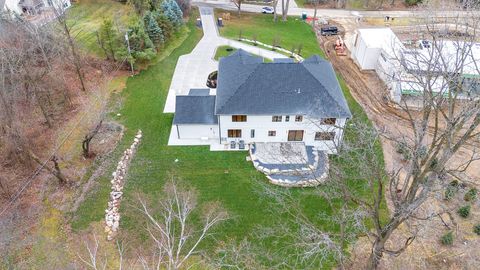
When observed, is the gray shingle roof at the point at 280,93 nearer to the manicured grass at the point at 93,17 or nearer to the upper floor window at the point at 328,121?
the upper floor window at the point at 328,121

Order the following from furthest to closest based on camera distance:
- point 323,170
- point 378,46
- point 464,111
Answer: point 378,46 → point 323,170 → point 464,111

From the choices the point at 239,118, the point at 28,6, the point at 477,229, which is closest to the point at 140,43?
the point at 239,118

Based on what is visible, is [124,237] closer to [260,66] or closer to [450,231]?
[260,66]

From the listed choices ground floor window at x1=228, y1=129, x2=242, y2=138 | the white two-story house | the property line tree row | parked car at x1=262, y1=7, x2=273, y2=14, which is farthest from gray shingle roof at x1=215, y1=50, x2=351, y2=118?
parked car at x1=262, y1=7, x2=273, y2=14

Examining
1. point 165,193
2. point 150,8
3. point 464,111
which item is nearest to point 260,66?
point 165,193

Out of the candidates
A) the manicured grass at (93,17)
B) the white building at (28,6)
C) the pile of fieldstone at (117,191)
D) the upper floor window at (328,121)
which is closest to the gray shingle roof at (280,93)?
the upper floor window at (328,121)

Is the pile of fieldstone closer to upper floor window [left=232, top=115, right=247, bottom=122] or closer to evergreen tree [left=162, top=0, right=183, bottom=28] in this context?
upper floor window [left=232, top=115, right=247, bottom=122]
